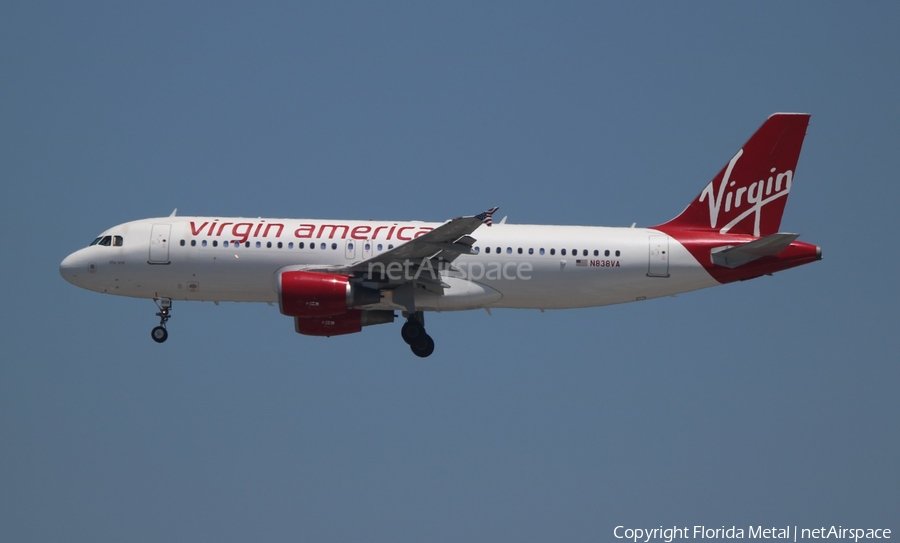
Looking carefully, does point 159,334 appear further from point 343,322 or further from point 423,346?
point 423,346

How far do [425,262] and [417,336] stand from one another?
3410mm

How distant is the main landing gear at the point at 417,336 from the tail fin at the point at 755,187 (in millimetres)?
9864

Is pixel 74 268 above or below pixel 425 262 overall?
above

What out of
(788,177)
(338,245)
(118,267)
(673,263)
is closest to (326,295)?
(338,245)

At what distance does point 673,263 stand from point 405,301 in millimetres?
9854

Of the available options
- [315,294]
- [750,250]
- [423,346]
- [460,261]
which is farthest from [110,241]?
[750,250]

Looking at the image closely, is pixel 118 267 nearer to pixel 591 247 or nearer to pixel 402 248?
pixel 402 248

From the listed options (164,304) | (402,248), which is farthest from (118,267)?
(402,248)

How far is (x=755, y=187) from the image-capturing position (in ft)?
147

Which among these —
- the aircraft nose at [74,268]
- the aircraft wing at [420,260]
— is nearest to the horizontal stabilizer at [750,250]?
the aircraft wing at [420,260]

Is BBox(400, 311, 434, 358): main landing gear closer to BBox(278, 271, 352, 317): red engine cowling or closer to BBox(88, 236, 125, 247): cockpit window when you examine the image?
BBox(278, 271, 352, 317): red engine cowling

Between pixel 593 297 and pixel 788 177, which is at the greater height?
pixel 788 177

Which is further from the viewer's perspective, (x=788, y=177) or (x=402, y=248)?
(x=788, y=177)

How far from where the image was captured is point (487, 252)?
4288 centimetres
